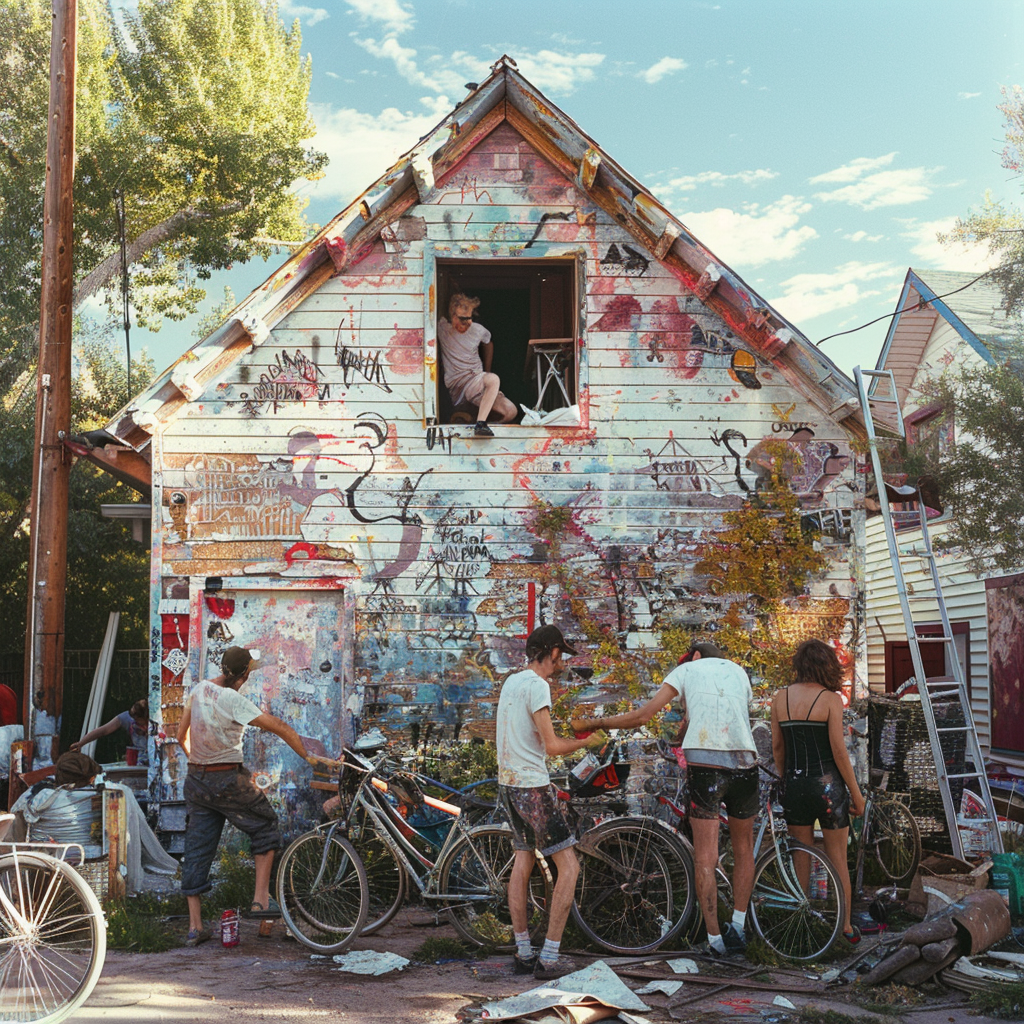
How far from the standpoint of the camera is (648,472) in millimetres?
9023

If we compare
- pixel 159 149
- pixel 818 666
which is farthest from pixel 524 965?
pixel 159 149

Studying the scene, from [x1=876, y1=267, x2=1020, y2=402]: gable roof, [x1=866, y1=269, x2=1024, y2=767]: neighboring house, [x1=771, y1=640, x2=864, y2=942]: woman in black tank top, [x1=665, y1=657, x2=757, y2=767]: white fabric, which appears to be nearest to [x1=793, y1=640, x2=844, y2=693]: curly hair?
[x1=771, y1=640, x2=864, y2=942]: woman in black tank top

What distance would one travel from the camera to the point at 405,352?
29.8 feet

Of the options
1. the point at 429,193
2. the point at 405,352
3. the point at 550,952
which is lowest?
the point at 550,952

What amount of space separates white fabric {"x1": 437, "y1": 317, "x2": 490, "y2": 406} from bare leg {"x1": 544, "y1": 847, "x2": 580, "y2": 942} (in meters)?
4.97

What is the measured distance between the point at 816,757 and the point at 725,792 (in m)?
0.76

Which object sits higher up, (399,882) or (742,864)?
(742,864)

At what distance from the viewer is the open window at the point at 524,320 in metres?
9.73

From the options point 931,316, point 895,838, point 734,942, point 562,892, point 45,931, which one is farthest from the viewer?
point 931,316

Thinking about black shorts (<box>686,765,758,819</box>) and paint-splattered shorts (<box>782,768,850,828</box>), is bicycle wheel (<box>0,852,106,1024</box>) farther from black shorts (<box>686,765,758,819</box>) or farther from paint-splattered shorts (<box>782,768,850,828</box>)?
paint-splattered shorts (<box>782,768,850,828</box>)

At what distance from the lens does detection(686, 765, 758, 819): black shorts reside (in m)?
6.16

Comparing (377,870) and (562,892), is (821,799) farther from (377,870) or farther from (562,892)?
(377,870)

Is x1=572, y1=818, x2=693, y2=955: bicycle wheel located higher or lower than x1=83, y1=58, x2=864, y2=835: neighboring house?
lower

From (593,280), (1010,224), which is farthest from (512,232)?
(1010,224)
